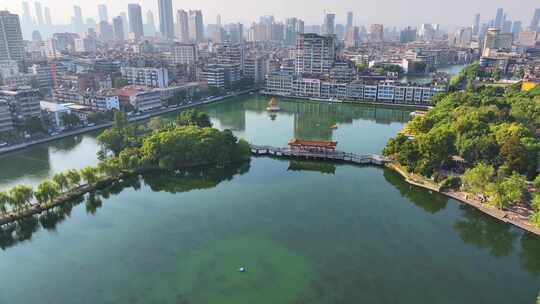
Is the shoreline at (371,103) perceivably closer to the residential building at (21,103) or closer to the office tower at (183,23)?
the residential building at (21,103)

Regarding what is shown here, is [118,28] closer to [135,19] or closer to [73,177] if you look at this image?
[135,19]

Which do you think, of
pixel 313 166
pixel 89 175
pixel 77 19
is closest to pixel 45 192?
pixel 89 175

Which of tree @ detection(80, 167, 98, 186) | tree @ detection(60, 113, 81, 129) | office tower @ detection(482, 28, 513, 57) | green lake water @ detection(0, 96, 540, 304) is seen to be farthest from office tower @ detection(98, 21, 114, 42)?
tree @ detection(80, 167, 98, 186)

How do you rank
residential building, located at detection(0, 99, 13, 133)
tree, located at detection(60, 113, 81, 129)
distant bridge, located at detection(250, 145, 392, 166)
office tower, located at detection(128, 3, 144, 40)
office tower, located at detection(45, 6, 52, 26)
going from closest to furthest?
distant bridge, located at detection(250, 145, 392, 166) < residential building, located at detection(0, 99, 13, 133) < tree, located at detection(60, 113, 81, 129) < office tower, located at detection(128, 3, 144, 40) < office tower, located at detection(45, 6, 52, 26)

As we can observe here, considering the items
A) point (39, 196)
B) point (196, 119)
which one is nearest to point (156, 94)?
point (196, 119)

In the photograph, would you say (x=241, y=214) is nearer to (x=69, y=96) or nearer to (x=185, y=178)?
(x=185, y=178)

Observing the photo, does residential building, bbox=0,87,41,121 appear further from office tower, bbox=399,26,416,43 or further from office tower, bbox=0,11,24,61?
office tower, bbox=399,26,416,43
